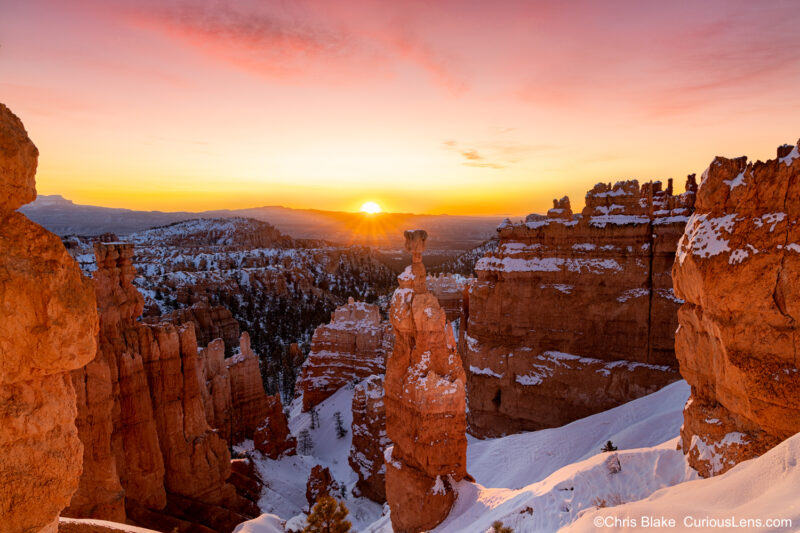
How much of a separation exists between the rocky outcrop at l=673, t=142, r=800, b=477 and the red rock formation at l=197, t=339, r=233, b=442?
18.2 meters

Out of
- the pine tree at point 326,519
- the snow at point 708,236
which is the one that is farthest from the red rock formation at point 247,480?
the snow at point 708,236

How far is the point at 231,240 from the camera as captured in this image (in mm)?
107500

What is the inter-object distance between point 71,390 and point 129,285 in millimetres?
8587

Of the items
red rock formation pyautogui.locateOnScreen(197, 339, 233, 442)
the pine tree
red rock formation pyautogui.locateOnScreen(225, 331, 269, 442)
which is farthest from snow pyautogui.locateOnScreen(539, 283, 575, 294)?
red rock formation pyautogui.locateOnScreen(197, 339, 233, 442)

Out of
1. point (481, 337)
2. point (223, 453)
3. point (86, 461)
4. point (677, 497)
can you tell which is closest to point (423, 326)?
point (677, 497)

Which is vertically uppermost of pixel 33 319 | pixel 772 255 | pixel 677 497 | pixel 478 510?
pixel 772 255

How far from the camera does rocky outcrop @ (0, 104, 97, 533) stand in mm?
2990

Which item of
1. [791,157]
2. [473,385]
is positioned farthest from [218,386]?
[791,157]

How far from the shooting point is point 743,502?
374 cm

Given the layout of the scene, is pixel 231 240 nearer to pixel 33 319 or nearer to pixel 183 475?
pixel 183 475

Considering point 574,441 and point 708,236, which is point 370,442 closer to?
point 574,441

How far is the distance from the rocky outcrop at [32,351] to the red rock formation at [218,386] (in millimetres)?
16596

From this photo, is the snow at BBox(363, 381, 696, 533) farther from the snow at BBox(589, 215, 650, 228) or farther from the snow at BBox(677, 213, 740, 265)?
the snow at BBox(589, 215, 650, 228)

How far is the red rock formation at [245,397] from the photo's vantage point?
68.5 feet
